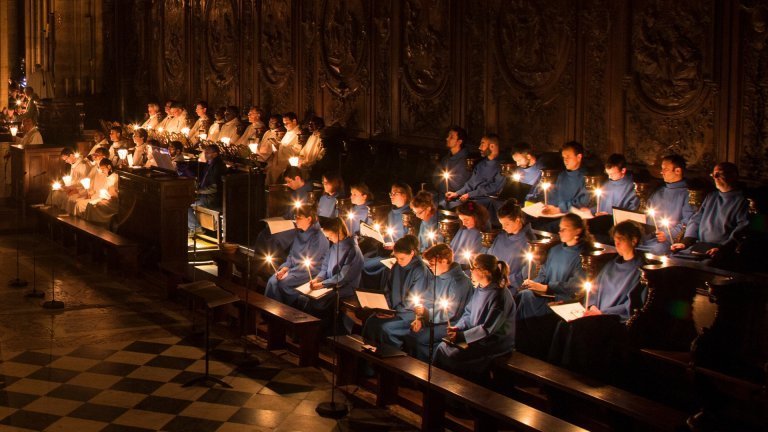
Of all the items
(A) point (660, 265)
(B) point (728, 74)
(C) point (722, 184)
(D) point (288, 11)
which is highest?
(D) point (288, 11)

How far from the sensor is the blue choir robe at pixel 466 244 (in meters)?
11.0

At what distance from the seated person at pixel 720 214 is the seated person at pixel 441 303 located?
204 centimetres

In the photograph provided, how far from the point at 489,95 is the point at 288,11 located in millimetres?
5718

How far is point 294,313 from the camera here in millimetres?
10469

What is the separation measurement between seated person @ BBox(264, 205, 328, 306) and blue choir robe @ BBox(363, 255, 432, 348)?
159 cm

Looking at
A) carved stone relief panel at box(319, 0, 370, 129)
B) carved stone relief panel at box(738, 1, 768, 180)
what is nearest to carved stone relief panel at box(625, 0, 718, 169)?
carved stone relief panel at box(738, 1, 768, 180)

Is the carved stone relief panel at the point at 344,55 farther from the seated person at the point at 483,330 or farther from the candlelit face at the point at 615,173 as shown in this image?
the seated person at the point at 483,330

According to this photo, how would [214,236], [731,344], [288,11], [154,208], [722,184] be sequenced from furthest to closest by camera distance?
[288,11] < [214,236] < [154,208] < [722,184] < [731,344]

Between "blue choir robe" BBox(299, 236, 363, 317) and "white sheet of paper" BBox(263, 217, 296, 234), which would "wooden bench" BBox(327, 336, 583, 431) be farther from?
"white sheet of paper" BBox(263, 217, 296, 234)

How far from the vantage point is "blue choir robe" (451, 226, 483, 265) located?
10977 mm

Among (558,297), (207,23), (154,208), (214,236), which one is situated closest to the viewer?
(558,297)

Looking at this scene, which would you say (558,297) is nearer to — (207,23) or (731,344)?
(731,344)

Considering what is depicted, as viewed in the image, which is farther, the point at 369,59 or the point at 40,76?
the point at 40,76

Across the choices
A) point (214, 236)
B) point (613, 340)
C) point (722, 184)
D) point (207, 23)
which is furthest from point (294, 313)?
point (207, 23)
